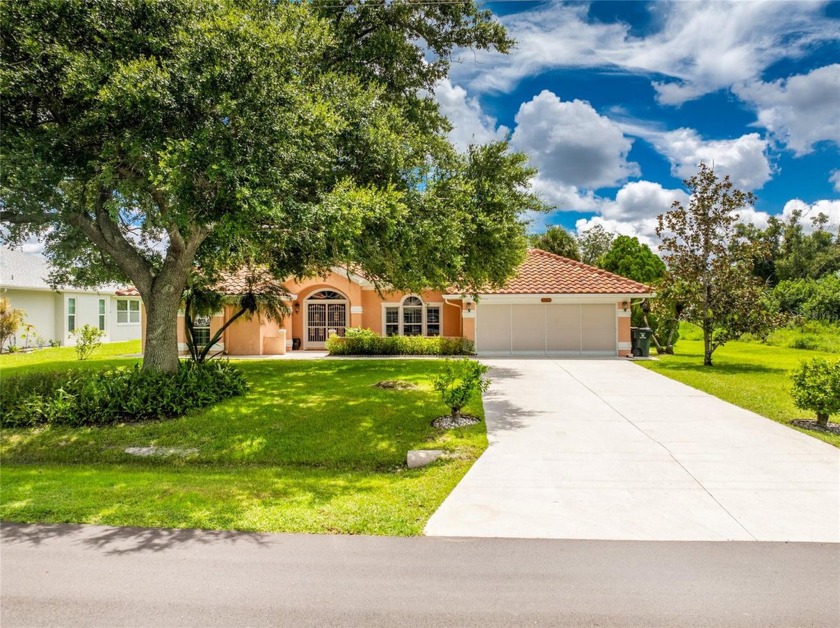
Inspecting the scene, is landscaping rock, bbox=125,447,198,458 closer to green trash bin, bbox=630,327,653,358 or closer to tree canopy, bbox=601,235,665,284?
green trash bin, bbox=630,327,653,358

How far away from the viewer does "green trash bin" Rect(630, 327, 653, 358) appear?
21703 mm

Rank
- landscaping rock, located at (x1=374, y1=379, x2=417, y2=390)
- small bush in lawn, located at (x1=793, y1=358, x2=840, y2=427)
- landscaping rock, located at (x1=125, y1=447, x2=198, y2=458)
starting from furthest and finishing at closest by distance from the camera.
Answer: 1. landscaping rock, located at (x1=374, y1=379, x2=417, y2=390)
2. small bush in lawn, located at (x1=793, y1=358, x2=840, y2=427)
3. landscaping rock, located at (x1=125, y1=447, x2=198, y2=458)

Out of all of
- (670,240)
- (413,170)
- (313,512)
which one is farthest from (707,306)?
(313,512)

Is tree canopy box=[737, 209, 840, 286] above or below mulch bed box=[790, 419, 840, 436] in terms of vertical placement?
above

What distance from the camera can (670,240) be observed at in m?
20.0

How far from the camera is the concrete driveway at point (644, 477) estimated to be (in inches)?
216

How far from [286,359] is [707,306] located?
17.0 meters

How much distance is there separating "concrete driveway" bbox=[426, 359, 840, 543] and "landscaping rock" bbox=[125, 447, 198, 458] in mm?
5255

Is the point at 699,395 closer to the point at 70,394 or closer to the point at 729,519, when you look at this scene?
the point at 729,519

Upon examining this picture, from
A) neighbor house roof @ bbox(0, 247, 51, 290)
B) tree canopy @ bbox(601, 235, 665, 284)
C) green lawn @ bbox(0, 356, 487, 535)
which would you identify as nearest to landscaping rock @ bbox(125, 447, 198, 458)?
green lawn @ bbox(0, 356, 487, 535)

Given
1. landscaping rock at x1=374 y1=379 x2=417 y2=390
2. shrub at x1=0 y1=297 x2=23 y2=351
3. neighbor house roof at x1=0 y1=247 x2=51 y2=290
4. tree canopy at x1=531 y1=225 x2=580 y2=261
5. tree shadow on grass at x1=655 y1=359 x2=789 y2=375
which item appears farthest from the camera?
tree canopy at x1=531 y1=225 x2=580 y2=261

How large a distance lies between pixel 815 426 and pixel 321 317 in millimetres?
19653

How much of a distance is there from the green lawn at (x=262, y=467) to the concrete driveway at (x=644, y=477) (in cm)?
65

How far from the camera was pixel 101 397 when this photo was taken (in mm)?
10062
